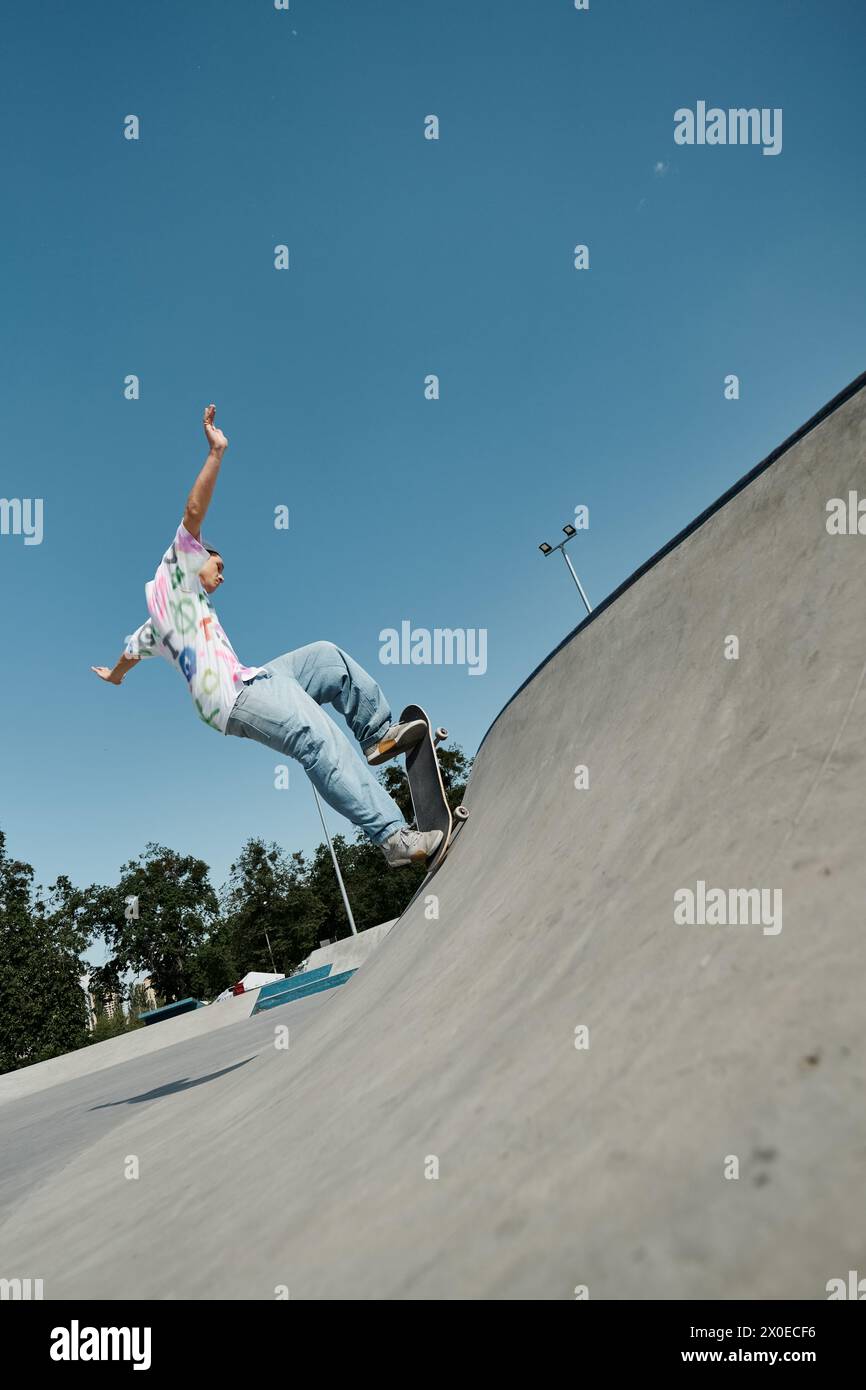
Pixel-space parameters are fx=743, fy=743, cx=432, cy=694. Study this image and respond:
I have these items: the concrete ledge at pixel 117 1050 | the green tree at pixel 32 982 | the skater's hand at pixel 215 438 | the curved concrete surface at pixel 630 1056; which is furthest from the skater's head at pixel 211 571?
the green tree at pixel 32 982

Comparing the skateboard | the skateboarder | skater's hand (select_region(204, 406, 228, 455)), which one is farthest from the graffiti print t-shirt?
the skateboard

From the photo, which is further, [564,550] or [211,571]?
[564,550]

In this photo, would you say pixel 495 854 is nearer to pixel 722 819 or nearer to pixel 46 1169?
pixel 722 819

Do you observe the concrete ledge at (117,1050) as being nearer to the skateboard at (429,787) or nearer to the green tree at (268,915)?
the skateboard at (429,787)

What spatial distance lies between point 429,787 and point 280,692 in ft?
3.77

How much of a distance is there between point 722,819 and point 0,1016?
42088 millimetres

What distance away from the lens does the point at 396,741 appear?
14.8ft

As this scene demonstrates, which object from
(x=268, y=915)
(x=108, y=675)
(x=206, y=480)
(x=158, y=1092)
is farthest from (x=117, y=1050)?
(x=268, y=915)

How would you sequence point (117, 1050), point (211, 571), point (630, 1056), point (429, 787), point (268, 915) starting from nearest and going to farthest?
point (630, 1056) < point (211, 571) < point (429, 787) < point (117, 1050) < point (268, 915)

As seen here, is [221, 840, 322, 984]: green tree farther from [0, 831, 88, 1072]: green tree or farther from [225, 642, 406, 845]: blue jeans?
[225, 642, 406, 845]: blue jeans

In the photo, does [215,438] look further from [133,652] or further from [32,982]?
[32,982]

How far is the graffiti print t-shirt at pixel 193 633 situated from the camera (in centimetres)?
419

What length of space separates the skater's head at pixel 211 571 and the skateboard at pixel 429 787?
1393 mm

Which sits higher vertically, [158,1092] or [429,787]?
[429,787]
